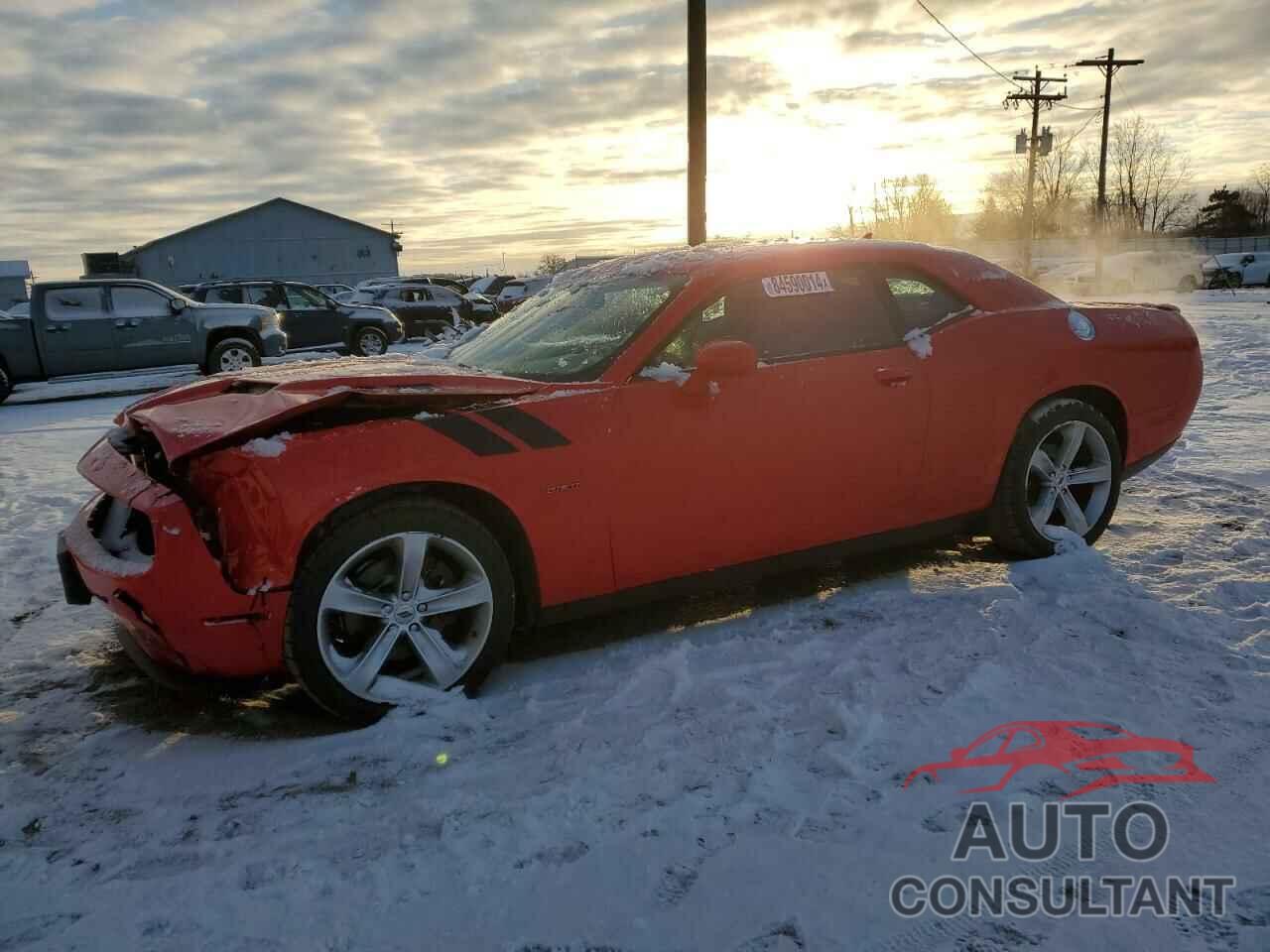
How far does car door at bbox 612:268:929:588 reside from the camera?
3.14m

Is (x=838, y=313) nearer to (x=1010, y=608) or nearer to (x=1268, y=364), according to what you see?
(x=1010, y=608)

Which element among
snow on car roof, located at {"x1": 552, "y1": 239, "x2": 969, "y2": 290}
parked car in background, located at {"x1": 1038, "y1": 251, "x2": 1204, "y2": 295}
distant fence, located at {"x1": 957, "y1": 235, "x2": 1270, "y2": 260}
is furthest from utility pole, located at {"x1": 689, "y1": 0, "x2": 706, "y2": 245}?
distant fence, located at {"x1": 957, "y1": 235, "x2": 1270, "y2": 260}

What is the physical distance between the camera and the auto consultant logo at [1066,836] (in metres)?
1.89

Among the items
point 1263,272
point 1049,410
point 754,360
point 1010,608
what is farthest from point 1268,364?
point 1263,272

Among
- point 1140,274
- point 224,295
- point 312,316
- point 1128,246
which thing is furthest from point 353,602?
point 1128,246

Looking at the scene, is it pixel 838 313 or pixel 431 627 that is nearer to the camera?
pixel 431 627

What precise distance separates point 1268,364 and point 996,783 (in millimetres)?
10364

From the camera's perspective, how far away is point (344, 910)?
76.9 inches

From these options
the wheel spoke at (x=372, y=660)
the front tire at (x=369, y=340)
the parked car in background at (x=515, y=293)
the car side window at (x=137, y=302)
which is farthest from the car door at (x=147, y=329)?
the wheel spoke at (x=372, y=660)

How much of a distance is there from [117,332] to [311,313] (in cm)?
396

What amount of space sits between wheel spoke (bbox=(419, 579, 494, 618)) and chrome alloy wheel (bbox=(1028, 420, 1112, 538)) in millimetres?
2566

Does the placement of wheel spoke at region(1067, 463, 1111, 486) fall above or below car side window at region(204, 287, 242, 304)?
below

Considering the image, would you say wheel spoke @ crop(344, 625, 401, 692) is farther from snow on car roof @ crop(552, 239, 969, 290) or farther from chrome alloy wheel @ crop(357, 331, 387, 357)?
chrome alloy wheel @ crop(357, 331, 387, 357)

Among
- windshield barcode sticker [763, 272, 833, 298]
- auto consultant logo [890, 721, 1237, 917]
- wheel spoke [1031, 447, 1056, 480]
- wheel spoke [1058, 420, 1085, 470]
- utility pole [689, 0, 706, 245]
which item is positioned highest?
Answer: utility pole [689, 0, 706, 245]
